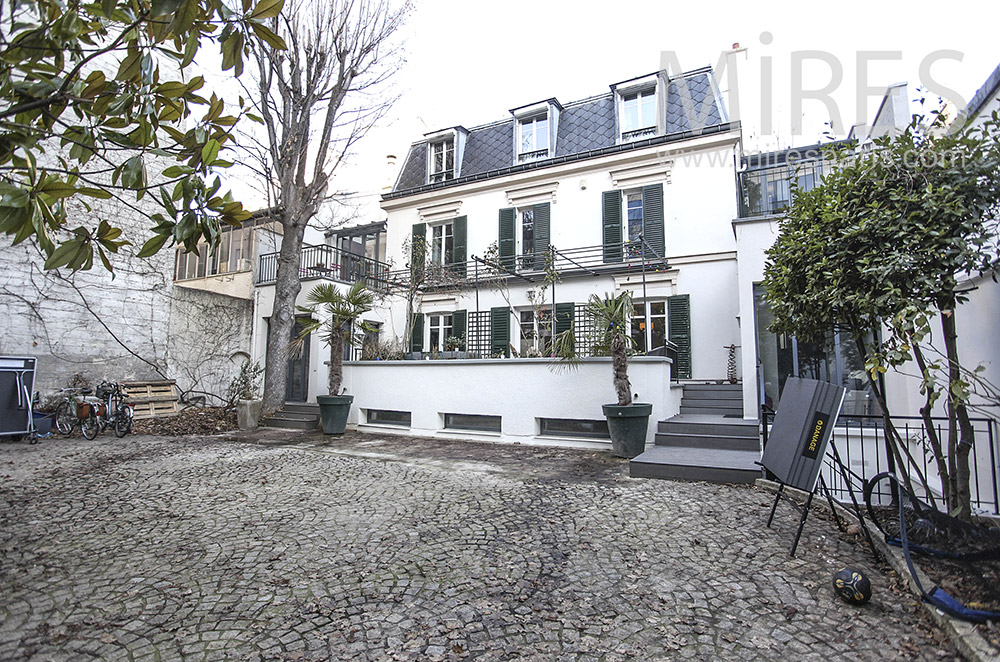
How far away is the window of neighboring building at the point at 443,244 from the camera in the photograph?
50.6 feet

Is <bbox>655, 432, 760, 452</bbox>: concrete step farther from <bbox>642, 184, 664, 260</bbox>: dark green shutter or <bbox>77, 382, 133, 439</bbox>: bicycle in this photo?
<bbox>77, 382, 133, 439</bbox>: bicycle

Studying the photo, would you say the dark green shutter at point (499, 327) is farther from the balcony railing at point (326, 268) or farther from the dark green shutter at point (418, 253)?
the balcony railing at point (326, 268)

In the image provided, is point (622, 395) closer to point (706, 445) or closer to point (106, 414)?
point (706, 445)

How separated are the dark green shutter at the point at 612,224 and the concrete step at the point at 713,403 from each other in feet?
15.1

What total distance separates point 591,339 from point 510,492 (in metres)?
4.92

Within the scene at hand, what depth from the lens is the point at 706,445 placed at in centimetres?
730

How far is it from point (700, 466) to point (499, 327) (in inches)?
335

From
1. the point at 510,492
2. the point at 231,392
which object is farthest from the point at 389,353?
the point at 510,492

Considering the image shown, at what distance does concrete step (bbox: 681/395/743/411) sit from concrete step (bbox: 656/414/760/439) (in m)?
1.20

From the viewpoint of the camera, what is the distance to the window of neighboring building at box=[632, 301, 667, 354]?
1212 centimetres

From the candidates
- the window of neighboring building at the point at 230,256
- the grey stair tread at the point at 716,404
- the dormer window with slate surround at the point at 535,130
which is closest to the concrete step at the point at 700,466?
the grey stair tread at the point at 716,404

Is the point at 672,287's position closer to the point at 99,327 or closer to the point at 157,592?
the point at 157,592

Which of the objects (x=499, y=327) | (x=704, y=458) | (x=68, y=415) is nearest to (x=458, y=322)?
(x=499, y=327)

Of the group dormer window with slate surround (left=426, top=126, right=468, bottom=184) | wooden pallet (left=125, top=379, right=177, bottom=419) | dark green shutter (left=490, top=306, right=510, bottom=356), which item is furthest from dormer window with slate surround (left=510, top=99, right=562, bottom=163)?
wooden pallet (left=125, top=379, right=177, bottom=419)
